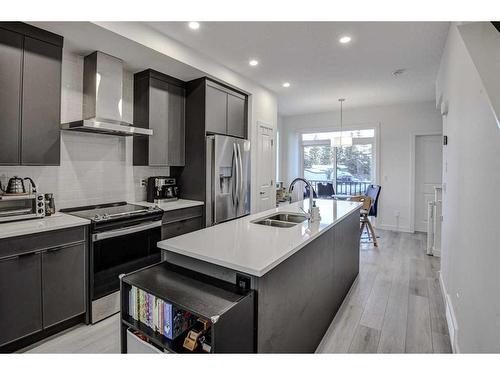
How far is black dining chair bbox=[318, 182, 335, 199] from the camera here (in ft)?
21.6

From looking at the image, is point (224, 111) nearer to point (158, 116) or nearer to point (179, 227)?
point (158, 116)

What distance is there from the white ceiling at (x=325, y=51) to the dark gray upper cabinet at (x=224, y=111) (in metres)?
0.35

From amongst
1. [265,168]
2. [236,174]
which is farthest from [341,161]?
[236,174]

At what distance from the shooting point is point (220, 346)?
1156 millimetres

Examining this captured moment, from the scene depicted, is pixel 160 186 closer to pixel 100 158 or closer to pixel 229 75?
pixel 100 158

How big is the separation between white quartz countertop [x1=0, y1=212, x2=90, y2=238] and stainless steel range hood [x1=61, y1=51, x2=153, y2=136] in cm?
91

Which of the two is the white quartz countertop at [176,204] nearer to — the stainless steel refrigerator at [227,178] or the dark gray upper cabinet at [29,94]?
the stainless steel refrigerator at [227,178]

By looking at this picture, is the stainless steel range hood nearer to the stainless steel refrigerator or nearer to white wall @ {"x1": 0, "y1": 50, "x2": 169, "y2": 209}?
white wall @ {"x1": 0, "y1": 50, "x2": 169, "y2": 209}

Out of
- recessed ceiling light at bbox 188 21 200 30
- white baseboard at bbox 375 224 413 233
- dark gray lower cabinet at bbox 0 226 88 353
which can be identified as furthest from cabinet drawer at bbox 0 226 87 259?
white baseboard at bbox 375 224 413 233

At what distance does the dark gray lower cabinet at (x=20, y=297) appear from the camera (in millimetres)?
1923

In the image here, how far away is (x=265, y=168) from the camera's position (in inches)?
189

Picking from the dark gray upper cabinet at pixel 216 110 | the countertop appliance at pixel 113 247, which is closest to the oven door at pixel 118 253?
the countertop appliance at pixel 113 247

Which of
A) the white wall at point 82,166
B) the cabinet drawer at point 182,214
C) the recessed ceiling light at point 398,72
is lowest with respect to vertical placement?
the cabinet drawer at point 182,214

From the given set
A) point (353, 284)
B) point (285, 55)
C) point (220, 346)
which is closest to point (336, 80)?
point (285, 55)
